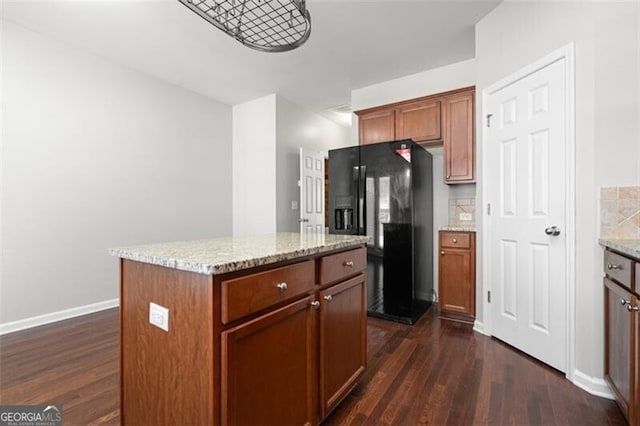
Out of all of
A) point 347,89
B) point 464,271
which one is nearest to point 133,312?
point 464,271

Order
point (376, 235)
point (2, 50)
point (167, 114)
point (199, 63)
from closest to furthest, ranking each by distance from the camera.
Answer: point (2, 50)
point (376, 235)
point (199, 63)
point (167, 114)

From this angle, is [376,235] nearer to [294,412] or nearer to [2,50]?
[294,412]

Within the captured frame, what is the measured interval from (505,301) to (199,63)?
3765 mm

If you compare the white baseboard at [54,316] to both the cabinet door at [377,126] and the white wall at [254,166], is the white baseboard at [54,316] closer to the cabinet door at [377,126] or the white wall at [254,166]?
the white wall at [254,166]

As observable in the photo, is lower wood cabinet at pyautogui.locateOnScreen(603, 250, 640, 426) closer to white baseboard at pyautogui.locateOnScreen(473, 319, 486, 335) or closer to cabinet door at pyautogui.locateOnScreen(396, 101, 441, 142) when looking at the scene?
white baseboard at pyautogui.locateOnScreen(473, 319, 486, 335)

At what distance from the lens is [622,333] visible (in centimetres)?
147

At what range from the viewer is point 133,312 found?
1.23m

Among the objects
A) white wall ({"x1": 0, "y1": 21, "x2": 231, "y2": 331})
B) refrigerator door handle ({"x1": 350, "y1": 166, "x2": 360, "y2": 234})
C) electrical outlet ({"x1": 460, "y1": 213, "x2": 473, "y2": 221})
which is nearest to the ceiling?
white wall ({"x1": 0, "y1": 21, "x2": 231, "y2": 331})

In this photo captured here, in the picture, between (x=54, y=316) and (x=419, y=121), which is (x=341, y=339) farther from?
(x=54, y=316)

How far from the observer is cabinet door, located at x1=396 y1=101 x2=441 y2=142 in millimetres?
3248

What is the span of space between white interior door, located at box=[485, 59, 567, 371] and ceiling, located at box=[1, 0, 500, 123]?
2.90 feet

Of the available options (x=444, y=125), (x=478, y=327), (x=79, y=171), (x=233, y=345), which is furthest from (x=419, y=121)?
(x=79, y=171)

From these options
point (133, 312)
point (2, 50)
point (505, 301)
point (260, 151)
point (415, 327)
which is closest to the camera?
point (133, 312)

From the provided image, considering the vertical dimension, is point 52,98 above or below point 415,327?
above
